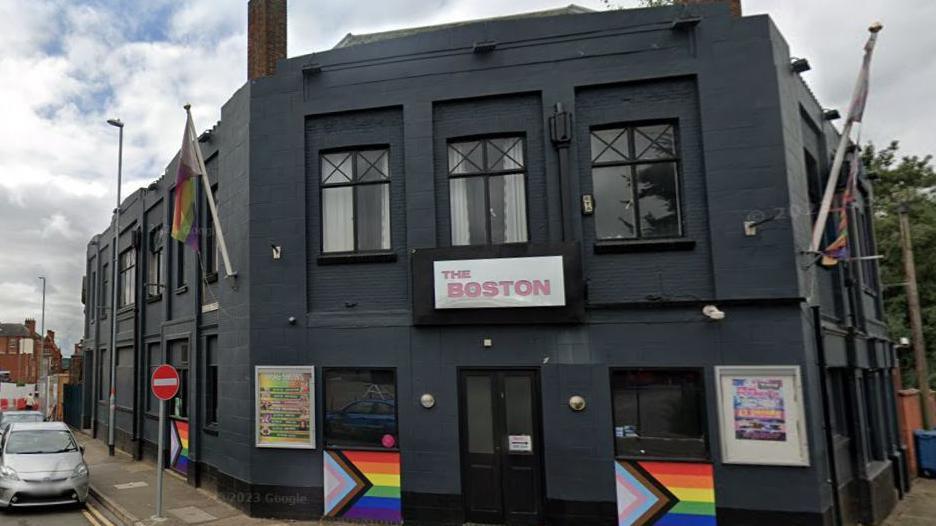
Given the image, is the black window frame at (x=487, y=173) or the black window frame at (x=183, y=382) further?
the black window frame at (x=183, y=382)

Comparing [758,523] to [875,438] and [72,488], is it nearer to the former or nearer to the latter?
[875,438]

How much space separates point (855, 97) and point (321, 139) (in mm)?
8690

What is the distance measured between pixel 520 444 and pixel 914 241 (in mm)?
23642

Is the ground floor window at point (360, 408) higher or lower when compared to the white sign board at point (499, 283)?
lower

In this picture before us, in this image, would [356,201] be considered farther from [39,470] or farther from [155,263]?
[155,263]

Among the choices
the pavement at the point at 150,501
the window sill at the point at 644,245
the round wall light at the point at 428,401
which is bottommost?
the pavement at the point at 150,501

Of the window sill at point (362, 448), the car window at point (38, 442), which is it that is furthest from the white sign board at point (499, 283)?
the car window at point (38, 442)

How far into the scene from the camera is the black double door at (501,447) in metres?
10.1

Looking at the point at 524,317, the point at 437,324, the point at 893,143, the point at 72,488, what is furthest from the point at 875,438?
the point at 893,143

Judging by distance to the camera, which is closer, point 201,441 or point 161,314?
point 201,441

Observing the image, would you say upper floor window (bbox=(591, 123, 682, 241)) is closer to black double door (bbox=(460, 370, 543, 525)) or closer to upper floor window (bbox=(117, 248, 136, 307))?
black double door (bbox=(460, 370, 543, 525))

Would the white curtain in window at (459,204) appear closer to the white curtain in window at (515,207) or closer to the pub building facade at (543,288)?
the pub building facade at (543,288)

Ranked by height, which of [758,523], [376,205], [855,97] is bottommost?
[758,523]

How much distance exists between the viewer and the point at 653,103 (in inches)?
411
